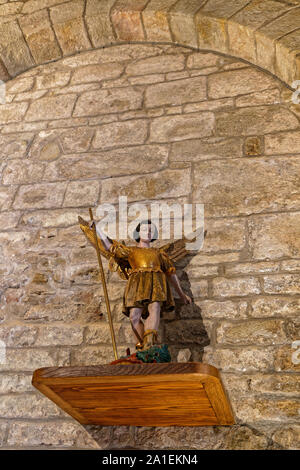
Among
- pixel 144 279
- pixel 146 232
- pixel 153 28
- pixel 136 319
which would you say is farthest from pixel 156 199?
pixel 153 28

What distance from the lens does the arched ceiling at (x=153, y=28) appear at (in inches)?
145

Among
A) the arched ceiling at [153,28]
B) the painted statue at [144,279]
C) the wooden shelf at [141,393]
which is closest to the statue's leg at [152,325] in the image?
the painted statue at [144,279]

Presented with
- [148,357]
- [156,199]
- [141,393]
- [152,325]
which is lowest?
[141,393]

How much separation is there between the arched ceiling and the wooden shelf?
2.37 m

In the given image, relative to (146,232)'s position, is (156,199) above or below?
above

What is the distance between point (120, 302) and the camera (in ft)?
9.63

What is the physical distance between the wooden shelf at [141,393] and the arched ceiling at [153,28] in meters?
2.37

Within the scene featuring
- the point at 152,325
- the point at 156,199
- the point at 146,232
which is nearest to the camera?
the point at 152,325

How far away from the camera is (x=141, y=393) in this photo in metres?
2.18

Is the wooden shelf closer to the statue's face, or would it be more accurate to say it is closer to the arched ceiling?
the statue's face

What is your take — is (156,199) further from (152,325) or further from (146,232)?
(152,325)

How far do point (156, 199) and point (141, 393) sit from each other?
1472 millimetres

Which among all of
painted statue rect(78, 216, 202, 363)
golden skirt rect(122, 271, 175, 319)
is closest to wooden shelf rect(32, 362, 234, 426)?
painted statue rect(78, 216, 202, 363)

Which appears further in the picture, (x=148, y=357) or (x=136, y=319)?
(x=136, y=319)
